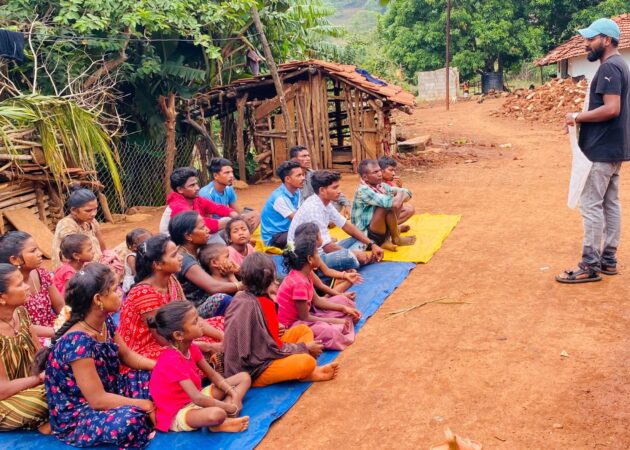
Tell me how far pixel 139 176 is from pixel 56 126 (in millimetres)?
3463

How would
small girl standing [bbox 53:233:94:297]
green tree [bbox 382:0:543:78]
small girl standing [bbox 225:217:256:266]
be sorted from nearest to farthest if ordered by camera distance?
small girl standing [bbox 53:233:94:297]
small girl standing [bbox 225:217:256:266]
green tree [bbox 382:0:543:78]

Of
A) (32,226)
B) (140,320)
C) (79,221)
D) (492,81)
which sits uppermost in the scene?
(492,81)

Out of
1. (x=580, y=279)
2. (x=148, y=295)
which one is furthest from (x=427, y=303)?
(x=148, y=295)

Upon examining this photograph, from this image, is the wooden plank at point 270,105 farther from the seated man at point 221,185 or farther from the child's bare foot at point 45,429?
the child's bare foot at point 45,429

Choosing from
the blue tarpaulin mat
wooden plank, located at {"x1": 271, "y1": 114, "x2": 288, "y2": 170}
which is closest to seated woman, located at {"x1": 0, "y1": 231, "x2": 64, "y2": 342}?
the blue tarpaulin mat

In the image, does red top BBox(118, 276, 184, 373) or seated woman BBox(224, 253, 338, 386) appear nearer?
red top BBox(118, 276, 184, 373)

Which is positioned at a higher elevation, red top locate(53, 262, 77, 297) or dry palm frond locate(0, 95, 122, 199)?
dry palm frond locate(0, 95, 122, 199)

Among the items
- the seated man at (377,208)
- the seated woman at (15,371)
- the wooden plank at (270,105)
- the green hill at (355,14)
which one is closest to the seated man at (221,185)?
the seated man at (377,208)

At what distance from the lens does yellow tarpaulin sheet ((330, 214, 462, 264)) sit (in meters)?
6.44

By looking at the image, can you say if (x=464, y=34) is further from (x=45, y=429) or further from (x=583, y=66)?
(x=45, y=429)

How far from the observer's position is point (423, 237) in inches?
282

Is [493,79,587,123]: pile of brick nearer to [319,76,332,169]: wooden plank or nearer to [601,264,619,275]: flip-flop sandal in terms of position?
[319,76,332,169]: wooden plank

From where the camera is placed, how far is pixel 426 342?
4301 millimetres

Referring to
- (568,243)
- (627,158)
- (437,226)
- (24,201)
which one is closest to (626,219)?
(568,243)
